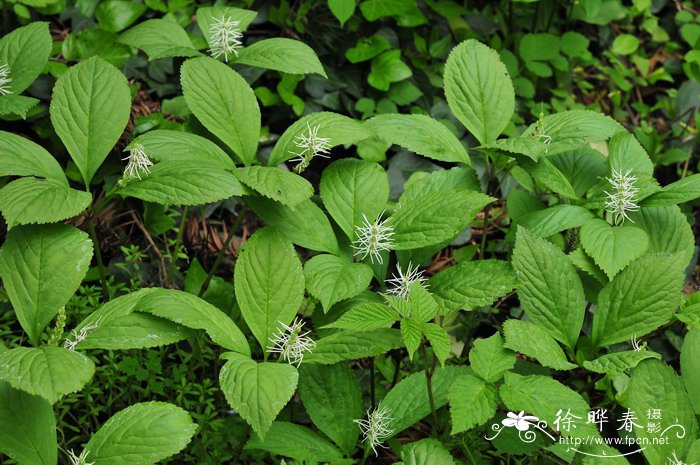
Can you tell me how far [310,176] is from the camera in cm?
272

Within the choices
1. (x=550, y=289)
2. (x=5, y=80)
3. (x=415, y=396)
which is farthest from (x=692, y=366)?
(x=5, y=80)

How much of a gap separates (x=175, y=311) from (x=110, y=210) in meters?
0.93

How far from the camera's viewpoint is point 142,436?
151cm

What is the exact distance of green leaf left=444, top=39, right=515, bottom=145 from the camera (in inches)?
79.6

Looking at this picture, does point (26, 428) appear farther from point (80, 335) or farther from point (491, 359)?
point (491, 359)

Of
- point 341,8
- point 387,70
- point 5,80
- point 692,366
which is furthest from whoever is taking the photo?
point 387,70

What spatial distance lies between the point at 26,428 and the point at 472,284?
41.7 inches

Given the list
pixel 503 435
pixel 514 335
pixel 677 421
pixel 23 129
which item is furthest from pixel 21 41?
pixel 677 421

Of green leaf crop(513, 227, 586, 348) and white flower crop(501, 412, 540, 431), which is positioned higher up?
green leaf crop(513, 227, 586, 348)

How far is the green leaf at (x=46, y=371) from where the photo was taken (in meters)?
1.39

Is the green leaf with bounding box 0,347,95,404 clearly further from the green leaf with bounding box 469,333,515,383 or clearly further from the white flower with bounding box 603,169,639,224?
the white flower with bounding box 603,169,639,224

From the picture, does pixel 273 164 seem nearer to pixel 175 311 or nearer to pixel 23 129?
pixel 175 311

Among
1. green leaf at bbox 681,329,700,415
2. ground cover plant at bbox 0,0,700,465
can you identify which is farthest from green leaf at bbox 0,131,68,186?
green leaf at bbox 681,329,700,415

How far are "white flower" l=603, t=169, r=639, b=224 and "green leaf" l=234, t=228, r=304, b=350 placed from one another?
0.86 m
